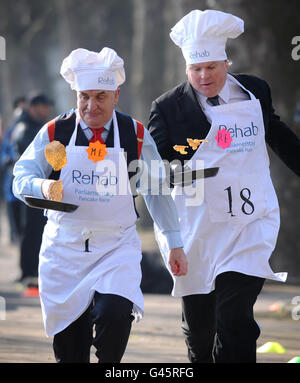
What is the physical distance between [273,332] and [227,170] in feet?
10.5

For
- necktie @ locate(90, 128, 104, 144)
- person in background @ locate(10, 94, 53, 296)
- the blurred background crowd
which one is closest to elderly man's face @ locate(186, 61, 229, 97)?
necktie @ locate(90, 128, 104, 144)

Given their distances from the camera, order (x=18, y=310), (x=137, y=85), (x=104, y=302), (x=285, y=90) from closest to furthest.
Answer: (x=104, y=302)
(x=18, y=310)
(x=285, y=90)
(x=137, y=85)

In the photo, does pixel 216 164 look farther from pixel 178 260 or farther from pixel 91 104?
pixel 91 104

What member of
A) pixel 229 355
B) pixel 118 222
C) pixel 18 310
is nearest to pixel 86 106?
pixel 118 222

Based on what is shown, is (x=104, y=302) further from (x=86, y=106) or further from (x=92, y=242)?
(x=86, y=106)

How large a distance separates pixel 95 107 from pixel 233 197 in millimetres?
953

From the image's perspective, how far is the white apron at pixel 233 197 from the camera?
6.05 meters

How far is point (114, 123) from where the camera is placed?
582 centimetres

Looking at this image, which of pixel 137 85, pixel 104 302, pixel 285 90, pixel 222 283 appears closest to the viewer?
pixel 104 302

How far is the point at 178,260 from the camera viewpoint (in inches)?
236

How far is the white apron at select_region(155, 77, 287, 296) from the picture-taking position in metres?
6.05

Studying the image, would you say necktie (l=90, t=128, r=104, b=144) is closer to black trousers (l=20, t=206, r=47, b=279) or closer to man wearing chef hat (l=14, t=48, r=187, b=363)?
man wearing chef hat (l=14, t=48, r=187, b=363)

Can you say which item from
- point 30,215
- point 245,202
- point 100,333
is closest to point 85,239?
point 100,333

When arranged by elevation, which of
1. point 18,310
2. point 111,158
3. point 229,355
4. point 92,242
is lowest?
point 18,310
